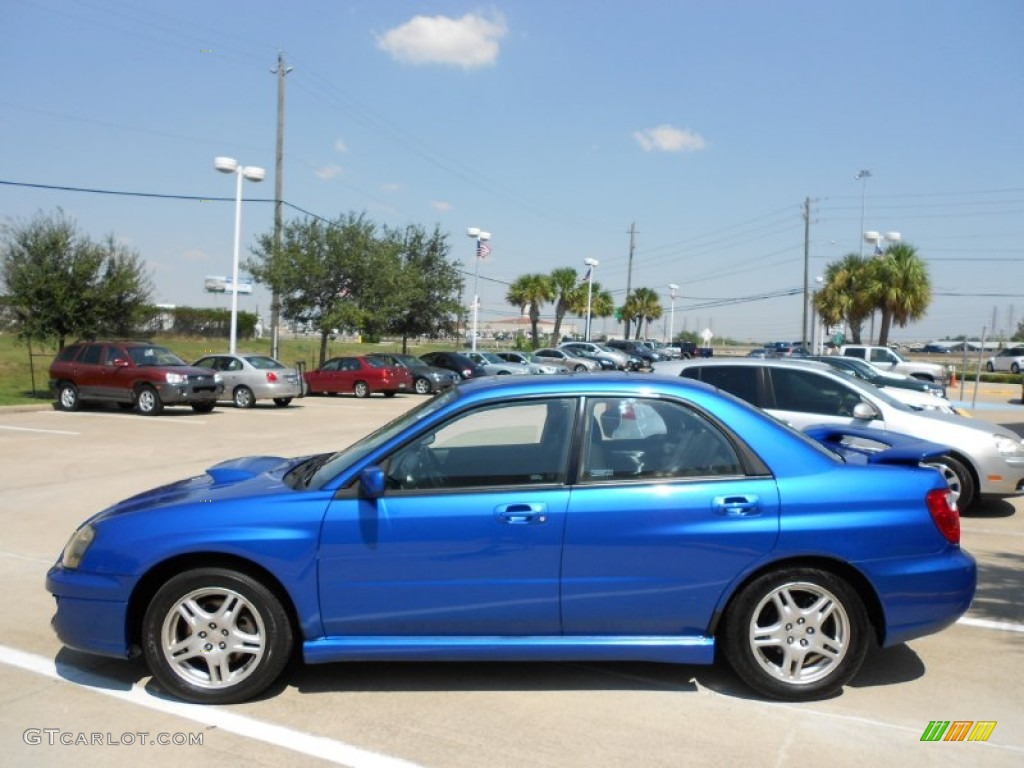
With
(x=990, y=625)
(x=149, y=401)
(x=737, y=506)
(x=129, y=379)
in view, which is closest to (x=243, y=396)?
(x=149, y=401)

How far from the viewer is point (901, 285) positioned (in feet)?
141

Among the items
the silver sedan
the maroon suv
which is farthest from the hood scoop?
the silver sedan

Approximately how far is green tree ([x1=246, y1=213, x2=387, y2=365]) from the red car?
4.94 m

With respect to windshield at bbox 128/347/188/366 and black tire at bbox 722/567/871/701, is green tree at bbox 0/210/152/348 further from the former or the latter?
black tire at bbox 722/567/871/701

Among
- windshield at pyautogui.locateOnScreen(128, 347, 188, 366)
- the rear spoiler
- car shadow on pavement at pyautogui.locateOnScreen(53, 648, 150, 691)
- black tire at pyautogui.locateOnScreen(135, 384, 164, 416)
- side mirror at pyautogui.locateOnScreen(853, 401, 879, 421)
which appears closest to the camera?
car shadow on pavement at pyautogui.locateOnScreen(53, 648, 150, 691)

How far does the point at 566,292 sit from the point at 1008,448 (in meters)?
54.7

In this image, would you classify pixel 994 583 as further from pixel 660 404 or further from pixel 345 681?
pixel 345 681

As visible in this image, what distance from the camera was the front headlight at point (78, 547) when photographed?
413 centimetres

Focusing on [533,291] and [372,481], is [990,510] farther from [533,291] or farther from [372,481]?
[533,291]

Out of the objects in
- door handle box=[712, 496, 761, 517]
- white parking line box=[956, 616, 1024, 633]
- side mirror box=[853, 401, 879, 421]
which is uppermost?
side mirror box=[853, 401, 879, 421]

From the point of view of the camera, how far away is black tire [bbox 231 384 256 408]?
22141mm

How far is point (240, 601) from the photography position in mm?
4016

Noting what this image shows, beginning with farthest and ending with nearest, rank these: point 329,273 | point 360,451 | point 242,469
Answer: point 329,273
point 242,469
point 360,451

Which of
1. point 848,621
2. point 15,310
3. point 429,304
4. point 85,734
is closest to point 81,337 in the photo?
point 15,310
